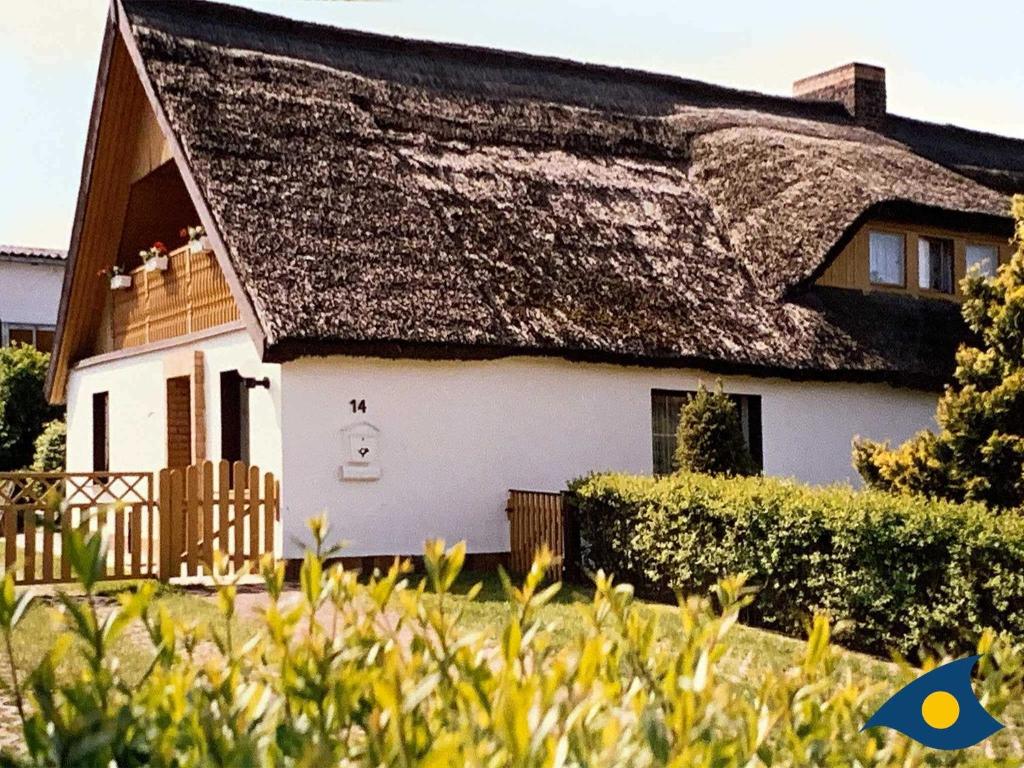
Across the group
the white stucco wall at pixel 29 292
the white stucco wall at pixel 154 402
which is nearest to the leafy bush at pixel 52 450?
the white stucco wall at pixel 154 402

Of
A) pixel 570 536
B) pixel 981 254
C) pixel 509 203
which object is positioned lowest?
pixel 570 536

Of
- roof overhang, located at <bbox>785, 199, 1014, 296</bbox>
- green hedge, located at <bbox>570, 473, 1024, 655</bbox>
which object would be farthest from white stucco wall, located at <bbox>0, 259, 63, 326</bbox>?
green hedge, located at <bbox>570, 473, 1024, 655</bbox>

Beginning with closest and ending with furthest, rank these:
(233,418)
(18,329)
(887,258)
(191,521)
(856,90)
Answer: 1. (191,521)
2. (233,418)
3. (887,258)
4. (856,90)
5. (18,329)

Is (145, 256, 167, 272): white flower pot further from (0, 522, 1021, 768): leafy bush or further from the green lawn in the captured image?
(0, 522, 1021, 768): leafy bush

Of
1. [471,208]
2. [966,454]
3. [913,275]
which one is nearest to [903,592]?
[966,454]

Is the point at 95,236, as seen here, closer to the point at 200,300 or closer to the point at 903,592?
the point at 200,300

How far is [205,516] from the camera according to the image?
14.0 metres

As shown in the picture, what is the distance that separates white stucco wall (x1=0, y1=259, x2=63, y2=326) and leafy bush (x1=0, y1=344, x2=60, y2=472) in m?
6.86

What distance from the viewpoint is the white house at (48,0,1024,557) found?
14.9 meters

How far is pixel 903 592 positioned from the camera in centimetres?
1011

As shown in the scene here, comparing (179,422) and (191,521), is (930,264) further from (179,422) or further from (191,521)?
(191,521)

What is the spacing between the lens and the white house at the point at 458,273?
14852mm

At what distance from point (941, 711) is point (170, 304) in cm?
1732

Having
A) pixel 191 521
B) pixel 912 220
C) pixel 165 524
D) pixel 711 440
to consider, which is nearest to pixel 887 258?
pixel 912 220
